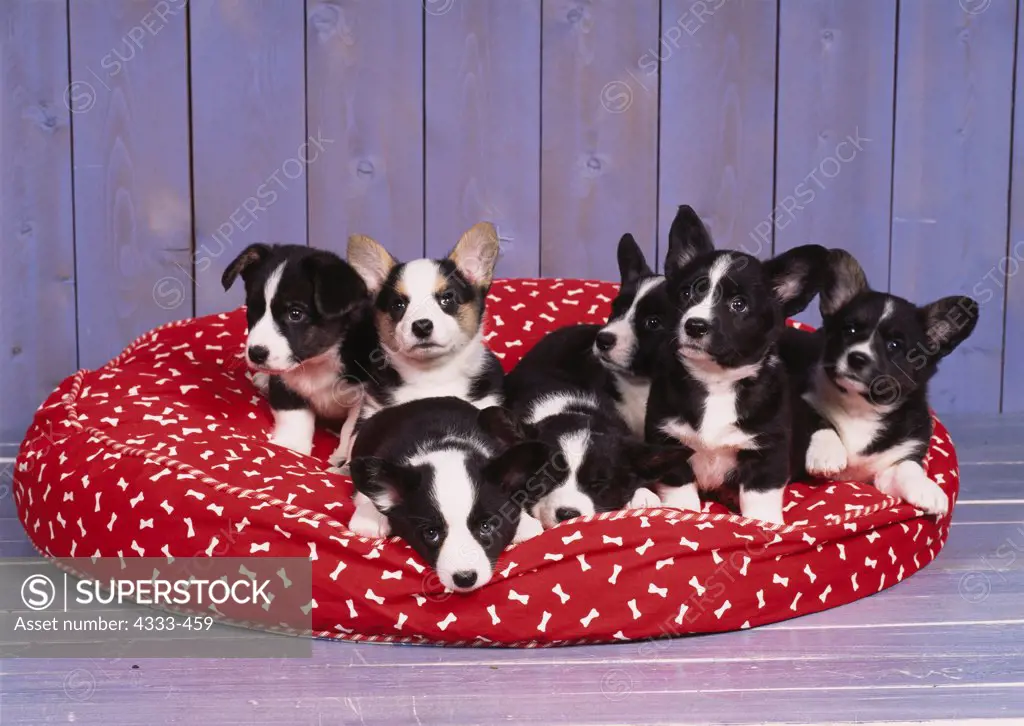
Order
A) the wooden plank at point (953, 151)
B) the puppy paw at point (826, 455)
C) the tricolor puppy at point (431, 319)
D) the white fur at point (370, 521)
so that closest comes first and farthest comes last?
the white fur at point (370, 521) < the puppy paw at point (826, 455) < the tricolor puppy at point (431, 319) < the wooden plank at point (953, 151)

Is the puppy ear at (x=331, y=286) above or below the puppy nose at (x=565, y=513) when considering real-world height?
above

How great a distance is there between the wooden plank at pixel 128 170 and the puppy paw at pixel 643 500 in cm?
297

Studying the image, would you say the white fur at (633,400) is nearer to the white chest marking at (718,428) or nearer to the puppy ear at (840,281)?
the white chest marking at (718,428)

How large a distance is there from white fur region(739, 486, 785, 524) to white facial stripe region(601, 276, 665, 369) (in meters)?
0.67

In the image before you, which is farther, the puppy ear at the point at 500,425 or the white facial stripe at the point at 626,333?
the white facial stripe at the point at 626,333

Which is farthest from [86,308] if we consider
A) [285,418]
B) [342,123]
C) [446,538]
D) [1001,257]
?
[1001,257]

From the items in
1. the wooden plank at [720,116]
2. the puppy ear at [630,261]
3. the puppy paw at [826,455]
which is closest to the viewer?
the puppy paw at [826,455]

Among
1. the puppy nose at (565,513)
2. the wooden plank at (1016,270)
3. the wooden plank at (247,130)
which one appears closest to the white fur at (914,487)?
the puppy nose at (565,513)

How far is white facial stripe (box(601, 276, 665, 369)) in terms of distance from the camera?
3.82 meters

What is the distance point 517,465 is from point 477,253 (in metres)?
1.10

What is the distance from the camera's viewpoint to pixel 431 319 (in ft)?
11.9

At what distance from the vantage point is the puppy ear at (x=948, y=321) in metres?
3.47

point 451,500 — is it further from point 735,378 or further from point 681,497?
point 735,378

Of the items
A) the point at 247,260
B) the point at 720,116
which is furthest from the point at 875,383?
the point at 720,116
